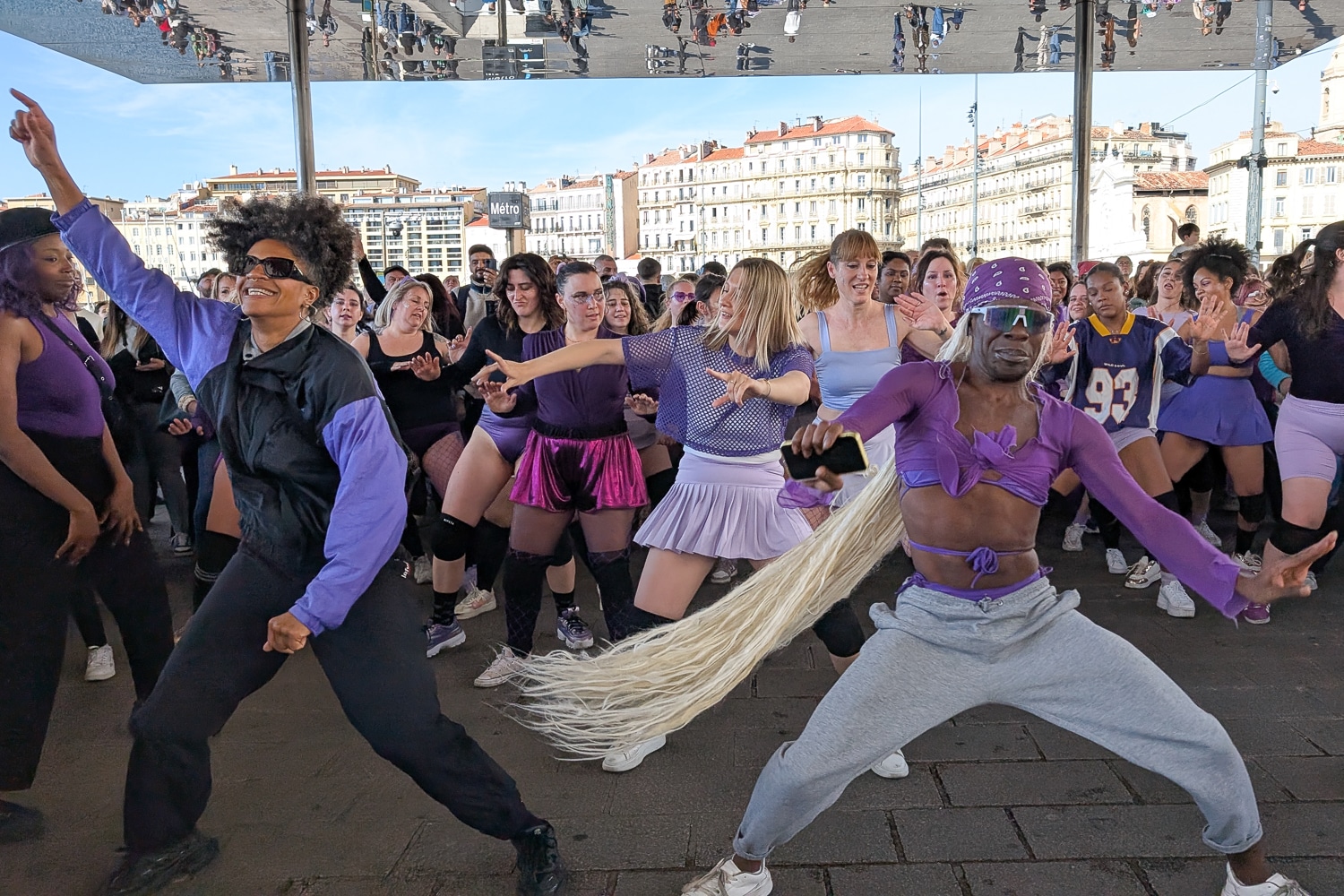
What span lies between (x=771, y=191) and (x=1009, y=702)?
76332mm

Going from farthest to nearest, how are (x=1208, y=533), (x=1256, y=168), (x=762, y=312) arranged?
1. (x=1256, y=168)
2. (x=1208, y=533)
3. (x=762, y=312)

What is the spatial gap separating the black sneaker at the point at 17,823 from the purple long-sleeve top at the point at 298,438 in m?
1.38

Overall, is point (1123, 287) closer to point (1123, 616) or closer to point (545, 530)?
point (1123, 616)

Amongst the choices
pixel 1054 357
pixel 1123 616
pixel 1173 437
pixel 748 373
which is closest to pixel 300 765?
pixel 748 373

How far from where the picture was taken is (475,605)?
5520mm

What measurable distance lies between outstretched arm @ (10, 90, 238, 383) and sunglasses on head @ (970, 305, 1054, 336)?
2053mm

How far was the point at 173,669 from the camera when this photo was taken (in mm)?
Answer: 2521

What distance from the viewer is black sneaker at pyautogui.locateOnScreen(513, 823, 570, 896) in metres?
2.66

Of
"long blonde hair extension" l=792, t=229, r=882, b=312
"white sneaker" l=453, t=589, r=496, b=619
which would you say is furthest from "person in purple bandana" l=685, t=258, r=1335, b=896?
"white sneaker" l=453, t=589, r=496, b=619

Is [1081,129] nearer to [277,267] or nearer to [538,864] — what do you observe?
[277,267]

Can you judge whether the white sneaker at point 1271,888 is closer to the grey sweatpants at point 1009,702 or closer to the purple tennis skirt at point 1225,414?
the grey sweatpants at point 1009,702

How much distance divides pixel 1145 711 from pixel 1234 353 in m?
3.11

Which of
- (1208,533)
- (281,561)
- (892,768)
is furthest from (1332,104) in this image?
(281,561)

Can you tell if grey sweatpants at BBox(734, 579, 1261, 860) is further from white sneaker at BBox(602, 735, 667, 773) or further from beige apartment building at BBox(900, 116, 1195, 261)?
beige apartment building at BBox(900, 116, 1195, 261)
